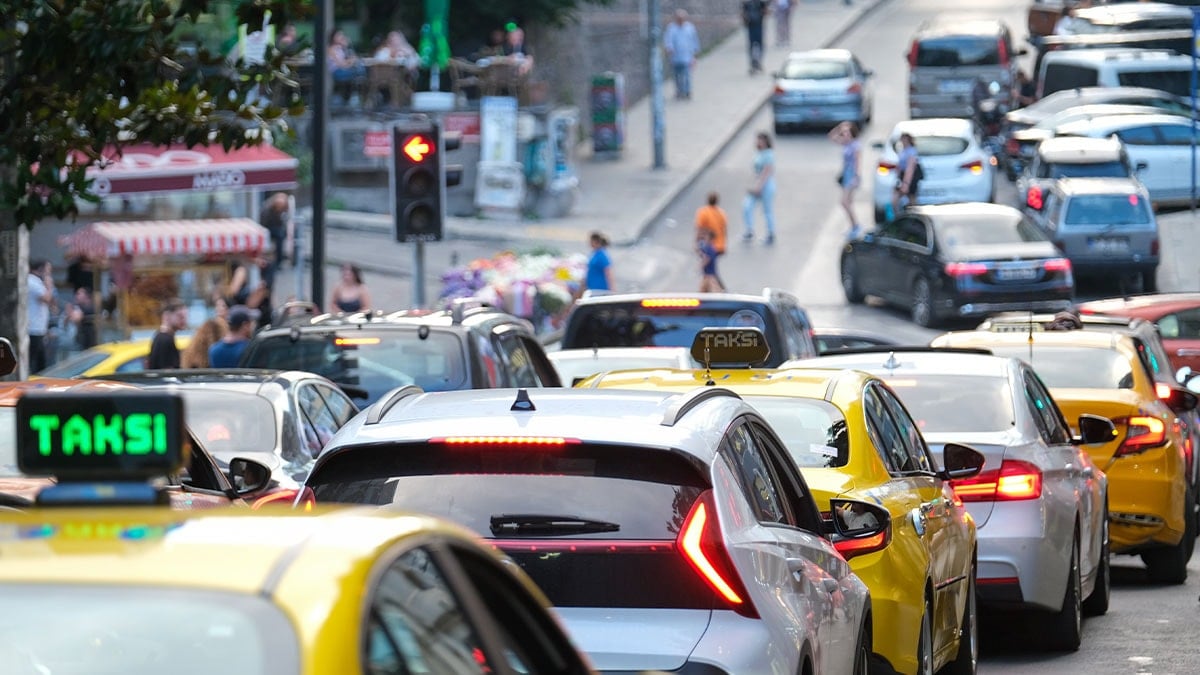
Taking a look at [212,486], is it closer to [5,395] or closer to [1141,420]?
[5,395]

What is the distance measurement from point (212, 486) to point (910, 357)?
3.96 meters

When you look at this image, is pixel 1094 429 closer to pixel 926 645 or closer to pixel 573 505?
pixel 926 645

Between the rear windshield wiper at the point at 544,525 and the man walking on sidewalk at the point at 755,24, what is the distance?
160 ft

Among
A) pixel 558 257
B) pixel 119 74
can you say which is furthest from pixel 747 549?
pixel 558 257

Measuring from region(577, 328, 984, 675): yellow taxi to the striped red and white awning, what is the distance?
17057 millimetres

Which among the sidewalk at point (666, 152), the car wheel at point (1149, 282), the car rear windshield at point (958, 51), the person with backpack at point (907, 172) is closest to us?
the car wheel at point (1149, 282)

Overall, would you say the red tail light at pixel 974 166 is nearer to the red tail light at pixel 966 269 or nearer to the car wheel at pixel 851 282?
the car wheel at pixel 851 282

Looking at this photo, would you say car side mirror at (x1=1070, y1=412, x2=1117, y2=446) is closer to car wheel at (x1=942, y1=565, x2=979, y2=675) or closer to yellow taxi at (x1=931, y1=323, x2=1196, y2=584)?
yellow taxi at (x1=931, y1=323, x2=1196, y2=584)

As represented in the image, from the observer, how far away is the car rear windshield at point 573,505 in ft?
18.6

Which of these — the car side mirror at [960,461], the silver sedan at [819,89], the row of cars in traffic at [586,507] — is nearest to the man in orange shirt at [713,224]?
the row of cars in traffic at [586,507]

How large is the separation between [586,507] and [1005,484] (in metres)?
4.99

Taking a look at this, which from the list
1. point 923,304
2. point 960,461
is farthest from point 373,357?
point 923,304

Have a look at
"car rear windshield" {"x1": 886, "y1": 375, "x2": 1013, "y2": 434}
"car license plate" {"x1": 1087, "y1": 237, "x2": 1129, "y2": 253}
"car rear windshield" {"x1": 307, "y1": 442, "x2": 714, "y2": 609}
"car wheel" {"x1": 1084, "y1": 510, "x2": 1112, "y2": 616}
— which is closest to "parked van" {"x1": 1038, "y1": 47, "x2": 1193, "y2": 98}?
"car license plate" {"x1": 1087, "y1": 237, "x2": 1129, "y2": 253}

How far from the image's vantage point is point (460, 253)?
116 ft
